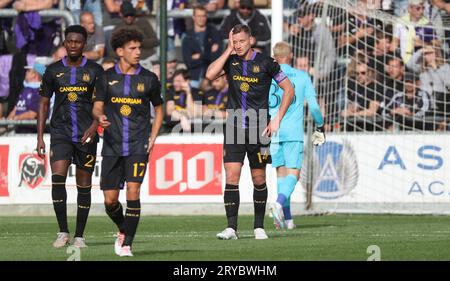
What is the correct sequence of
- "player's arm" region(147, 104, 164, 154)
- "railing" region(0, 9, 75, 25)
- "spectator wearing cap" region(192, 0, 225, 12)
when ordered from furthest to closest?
"spectator wearing cap" region(192, 0, 225, 12) → "railing" region(0, 9, 75, 25) → "player's arm" region(147, 104, 164, 154)

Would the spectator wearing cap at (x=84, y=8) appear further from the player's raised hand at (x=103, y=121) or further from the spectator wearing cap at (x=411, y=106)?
the player's raised hand at (x=103, y=121)

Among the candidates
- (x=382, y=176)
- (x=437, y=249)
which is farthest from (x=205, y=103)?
(x=437, y=249)

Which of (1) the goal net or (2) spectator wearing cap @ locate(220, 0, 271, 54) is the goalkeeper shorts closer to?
(1) the goal net

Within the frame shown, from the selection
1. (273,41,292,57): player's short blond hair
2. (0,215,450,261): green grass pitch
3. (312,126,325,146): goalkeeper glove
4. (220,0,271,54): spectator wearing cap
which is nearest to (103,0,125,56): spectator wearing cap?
(220,0,271,54): spectator wearing cap

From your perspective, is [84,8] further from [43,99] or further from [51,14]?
[43,99]

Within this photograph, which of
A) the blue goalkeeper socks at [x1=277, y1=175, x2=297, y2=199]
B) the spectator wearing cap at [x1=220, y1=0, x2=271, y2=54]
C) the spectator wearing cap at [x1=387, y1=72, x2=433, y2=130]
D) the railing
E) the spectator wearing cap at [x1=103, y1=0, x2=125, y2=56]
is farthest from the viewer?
the spectator wearing cap at [x1=103, y1=0, x2=125, y2=56]

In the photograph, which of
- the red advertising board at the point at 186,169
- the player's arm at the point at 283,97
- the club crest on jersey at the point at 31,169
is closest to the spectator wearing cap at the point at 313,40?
the red advertising board at the point at 186,169

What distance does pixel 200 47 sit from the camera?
21.0 metres

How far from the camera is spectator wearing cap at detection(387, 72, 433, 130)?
64.4 feet

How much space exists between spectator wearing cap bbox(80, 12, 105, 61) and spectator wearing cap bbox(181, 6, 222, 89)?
148cm

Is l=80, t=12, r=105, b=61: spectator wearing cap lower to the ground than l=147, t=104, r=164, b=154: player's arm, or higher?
higher
